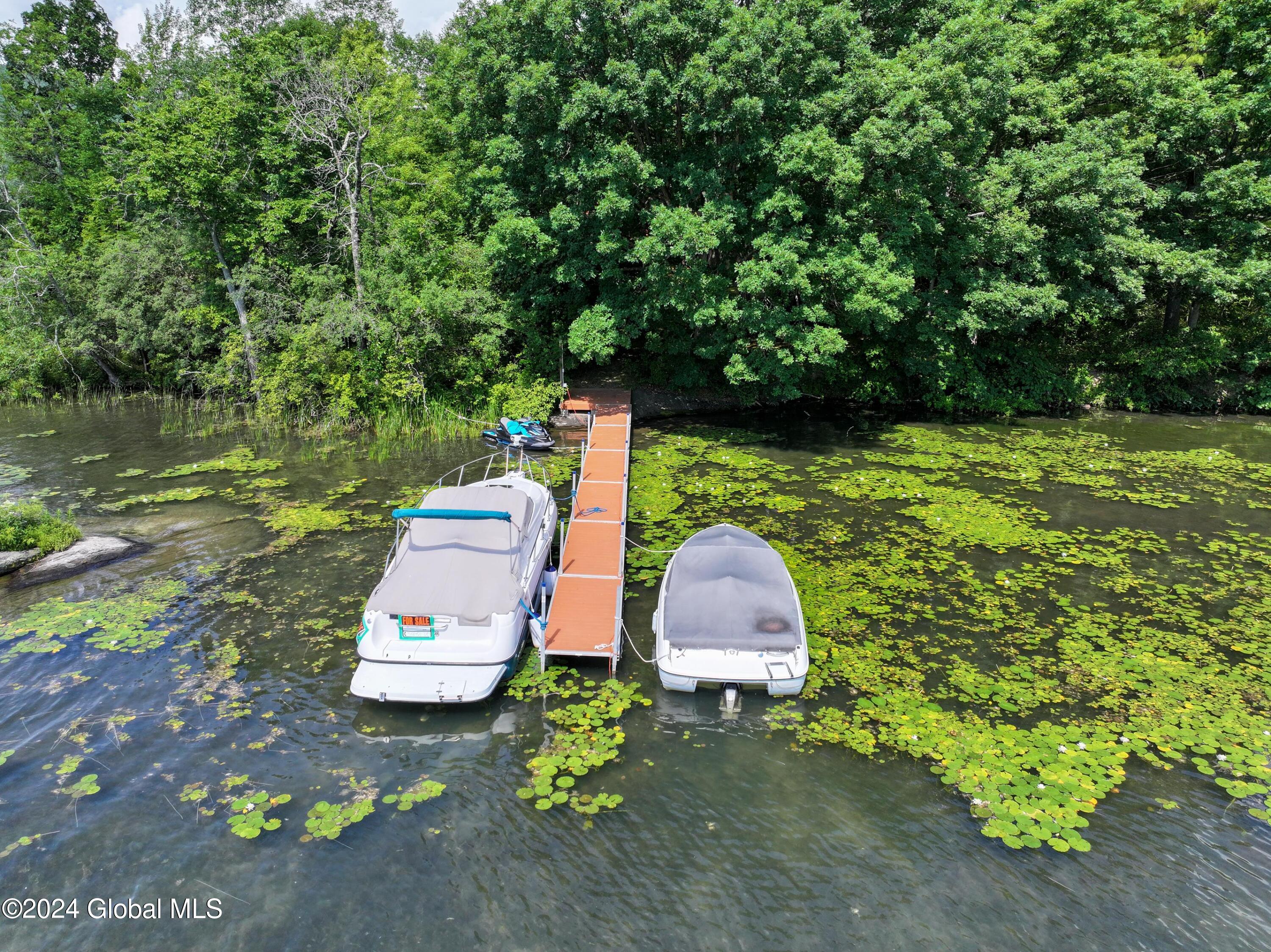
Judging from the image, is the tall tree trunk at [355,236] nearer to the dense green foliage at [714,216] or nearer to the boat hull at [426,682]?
the dense green foliage at [714,216]

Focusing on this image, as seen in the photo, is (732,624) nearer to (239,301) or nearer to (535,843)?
(535,843)

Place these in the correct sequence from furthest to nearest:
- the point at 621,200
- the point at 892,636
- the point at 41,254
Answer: the point at 41,254, the point at 621,200, the point at 892,636

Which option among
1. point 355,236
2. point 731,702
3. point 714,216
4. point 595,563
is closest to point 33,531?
point 595,563

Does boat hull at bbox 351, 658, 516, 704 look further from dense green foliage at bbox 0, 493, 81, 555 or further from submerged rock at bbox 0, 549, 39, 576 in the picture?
dense green foliage at bbox 0, 493, 81, 555

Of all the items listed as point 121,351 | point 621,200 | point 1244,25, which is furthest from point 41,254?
point 1244,25

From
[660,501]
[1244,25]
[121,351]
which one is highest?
[1244,25]

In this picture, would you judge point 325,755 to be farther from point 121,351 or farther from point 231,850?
point 121,351

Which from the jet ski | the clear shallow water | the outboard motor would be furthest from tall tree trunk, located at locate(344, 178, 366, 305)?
the outboard motor
